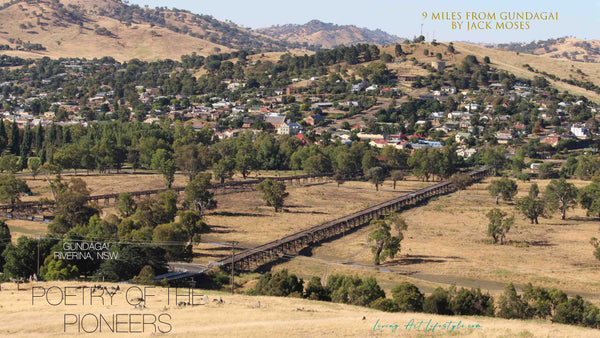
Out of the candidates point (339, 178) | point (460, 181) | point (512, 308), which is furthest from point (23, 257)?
point (460, 181)

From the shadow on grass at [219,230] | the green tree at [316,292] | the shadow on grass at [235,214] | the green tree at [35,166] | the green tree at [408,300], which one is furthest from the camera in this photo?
the green tree at [35,166]

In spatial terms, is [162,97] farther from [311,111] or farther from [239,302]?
[239,302]

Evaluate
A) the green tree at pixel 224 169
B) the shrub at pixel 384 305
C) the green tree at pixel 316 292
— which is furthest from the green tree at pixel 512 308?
the green tree at pixel 224 169

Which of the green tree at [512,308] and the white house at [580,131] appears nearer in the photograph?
the green tree at [512,308]

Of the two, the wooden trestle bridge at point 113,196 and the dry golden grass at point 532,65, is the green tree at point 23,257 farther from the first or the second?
the dry golden grass at point 532,65

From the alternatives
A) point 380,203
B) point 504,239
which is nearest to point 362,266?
point 504,239

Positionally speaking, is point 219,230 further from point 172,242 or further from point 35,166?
point 35,166

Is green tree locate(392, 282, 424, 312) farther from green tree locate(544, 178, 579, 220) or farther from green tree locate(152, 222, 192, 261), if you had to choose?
green tree locate(544, 178, 579, 220)

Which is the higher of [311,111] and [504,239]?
[311,111]
